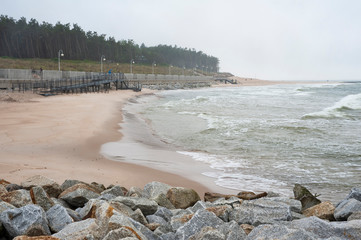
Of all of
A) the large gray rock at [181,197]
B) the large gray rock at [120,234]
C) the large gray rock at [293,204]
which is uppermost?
the large gray rock at [120,234]

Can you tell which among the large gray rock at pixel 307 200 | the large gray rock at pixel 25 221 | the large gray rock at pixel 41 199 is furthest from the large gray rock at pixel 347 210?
the large gray rock at pixel 41 199

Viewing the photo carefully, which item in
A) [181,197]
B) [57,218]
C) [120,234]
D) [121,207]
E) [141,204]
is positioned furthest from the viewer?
[181,197]

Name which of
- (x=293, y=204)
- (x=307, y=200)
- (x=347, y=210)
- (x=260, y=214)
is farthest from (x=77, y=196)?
(x=347, y=210)

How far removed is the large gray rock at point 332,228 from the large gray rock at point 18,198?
3.75 meters

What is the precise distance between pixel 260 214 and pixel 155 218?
1580 millimetres

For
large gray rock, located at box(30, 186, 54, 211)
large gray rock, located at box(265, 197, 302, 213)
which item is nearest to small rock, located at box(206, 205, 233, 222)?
large gray rock, located at box(265, 197, 302, 213)

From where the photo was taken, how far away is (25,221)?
4.06m

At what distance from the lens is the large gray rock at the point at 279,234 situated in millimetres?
3658

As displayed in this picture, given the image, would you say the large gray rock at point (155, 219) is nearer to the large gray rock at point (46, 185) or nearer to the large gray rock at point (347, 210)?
the large gray rock at point (46, 185)

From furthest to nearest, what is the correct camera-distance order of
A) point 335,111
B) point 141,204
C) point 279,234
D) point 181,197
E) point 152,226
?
point 335,111 → point 181,197 → point 141,204 → point 152,226 → point 279,234

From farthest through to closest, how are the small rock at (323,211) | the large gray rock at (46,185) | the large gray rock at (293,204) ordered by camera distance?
the large gray rock at (46,185) → the large gray rock at (293,204) → the small rock at (323,211)

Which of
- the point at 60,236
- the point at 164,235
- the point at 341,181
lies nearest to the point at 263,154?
the point at 341,181

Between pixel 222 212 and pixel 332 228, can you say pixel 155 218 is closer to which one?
pixel 222 212

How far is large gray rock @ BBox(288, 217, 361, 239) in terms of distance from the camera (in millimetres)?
4059
